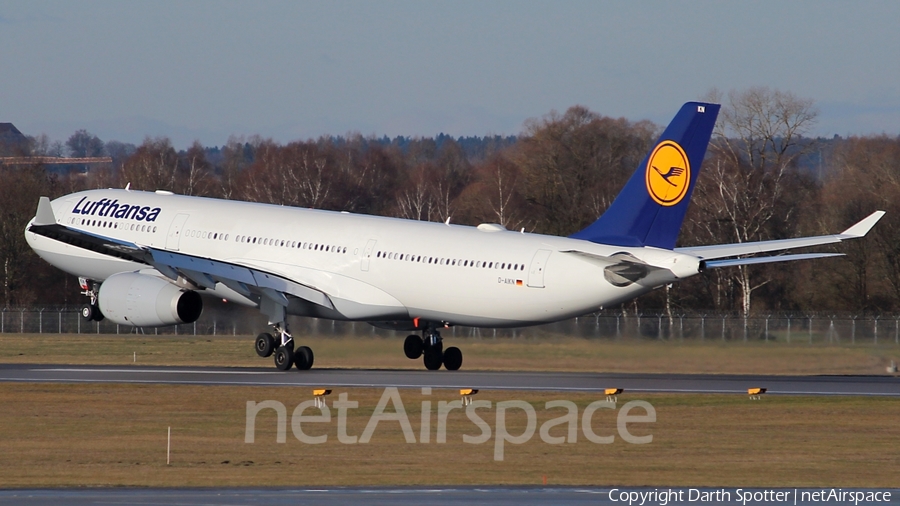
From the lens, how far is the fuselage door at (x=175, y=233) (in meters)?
43.2

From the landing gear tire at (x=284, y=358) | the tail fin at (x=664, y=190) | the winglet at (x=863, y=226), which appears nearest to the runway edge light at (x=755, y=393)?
the winglet at (x=863, y=226)

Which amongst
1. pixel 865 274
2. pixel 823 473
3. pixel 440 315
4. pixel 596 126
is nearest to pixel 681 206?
pixel 440 315

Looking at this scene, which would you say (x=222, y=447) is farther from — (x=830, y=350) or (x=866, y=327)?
(x=866, y=327)

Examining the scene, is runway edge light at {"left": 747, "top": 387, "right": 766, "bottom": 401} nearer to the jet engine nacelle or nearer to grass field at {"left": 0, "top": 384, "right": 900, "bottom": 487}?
grass field at {"left": 0, "top": 384, "right": 900, "bottom": 487}

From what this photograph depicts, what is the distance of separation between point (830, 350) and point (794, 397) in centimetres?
1024

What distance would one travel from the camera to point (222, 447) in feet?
80.6

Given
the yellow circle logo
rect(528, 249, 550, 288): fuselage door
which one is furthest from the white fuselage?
the yellow circle logo

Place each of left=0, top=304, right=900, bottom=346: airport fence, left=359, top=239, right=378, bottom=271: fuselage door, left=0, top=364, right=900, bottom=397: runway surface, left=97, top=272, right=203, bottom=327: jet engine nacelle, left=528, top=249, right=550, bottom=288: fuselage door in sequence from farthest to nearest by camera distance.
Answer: left=0, top=304, right=900, bottom=346: airport fence → left=359, top=239, right=378, bottom=271: fuselage door → left=97, top=272, right=203, bottom=327: jet engine nacelle → left=528, top=249, right=550, bottom=288: fuselage door → left=0, top=364, right=900, bottom=397: runway surface

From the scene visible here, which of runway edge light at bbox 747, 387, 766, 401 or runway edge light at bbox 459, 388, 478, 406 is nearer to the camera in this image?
runway edge light at bbox 459, 388, 478, 406

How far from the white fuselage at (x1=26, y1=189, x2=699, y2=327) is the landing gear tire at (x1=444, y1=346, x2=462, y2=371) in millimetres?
1730

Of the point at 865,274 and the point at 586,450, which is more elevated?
the point at 865,274

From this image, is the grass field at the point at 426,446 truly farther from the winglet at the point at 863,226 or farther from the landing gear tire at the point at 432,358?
the landing gear tire at the point at 432,358

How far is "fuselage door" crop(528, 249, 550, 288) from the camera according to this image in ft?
121

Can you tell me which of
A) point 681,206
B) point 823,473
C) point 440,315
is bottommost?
point 823,473
